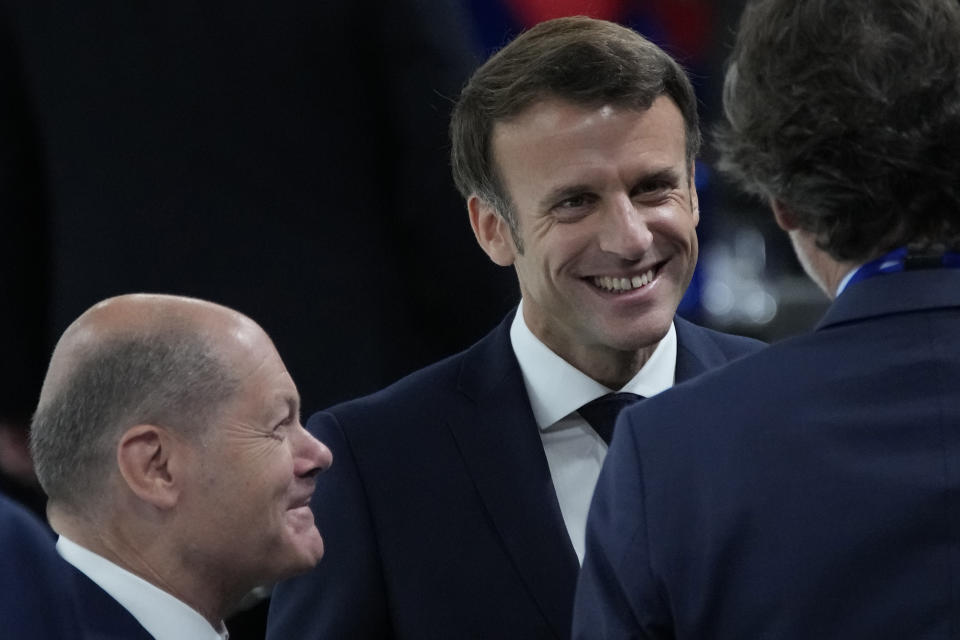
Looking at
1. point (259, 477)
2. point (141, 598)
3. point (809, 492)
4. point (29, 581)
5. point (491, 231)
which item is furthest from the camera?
point (491, 231)

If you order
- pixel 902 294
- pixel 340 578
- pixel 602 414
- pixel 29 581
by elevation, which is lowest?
pixel 340 578

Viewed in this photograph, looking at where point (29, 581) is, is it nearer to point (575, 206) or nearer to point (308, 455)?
point (308, 455)

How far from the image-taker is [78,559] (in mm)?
2172

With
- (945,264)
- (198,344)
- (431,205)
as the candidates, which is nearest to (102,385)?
(198,344)

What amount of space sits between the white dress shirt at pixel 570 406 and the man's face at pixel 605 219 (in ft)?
0.12

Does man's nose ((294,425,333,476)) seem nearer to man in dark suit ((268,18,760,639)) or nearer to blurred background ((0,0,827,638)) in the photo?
man in dark suit ((268,18,760,639))

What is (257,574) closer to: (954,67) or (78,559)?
(78,559)

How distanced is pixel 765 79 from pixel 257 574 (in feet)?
3.25

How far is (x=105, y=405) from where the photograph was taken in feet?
7.15

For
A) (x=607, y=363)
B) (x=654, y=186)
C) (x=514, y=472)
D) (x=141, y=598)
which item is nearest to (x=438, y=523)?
(x=514, y=472)

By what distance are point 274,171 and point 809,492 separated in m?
1.47

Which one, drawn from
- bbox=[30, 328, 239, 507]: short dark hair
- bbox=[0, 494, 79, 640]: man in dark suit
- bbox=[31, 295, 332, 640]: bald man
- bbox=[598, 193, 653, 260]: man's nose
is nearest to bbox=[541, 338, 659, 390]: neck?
bbox=[598, 193, 653, 260]: man's nose

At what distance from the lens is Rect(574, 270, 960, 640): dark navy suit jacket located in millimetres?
1656

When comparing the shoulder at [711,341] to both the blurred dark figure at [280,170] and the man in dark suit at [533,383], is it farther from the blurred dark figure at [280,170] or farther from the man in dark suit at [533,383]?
the blurred dark figure at [280,170]
